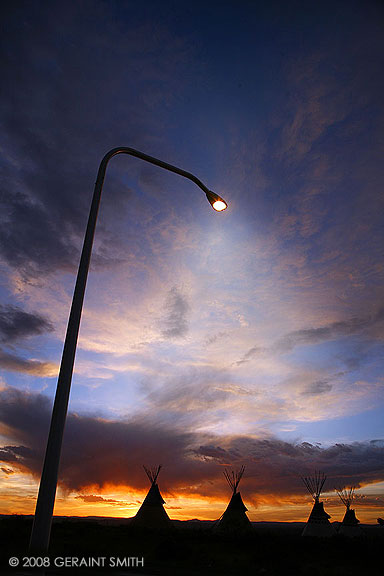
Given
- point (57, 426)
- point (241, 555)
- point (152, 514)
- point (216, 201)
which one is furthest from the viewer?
point (152, 514)

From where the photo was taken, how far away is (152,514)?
36875mm

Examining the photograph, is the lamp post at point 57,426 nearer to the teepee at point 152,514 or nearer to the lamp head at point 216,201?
the lamp head at point 216,201

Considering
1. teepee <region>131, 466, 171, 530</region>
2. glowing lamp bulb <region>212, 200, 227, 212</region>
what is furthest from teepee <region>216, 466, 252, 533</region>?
glowing lamp bulb <region>212, 200, 227, 212</region>

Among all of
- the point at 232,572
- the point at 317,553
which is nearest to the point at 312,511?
the point at 317,553

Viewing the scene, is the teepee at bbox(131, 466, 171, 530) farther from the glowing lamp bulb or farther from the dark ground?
the glowing lamp bulb

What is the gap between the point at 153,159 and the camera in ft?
25.1

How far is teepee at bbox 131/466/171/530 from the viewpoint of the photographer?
35.5m

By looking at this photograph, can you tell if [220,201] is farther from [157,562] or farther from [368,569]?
[368,569]

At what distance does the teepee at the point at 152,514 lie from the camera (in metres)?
35.5

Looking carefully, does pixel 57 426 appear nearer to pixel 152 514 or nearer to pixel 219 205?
pixel 219 205

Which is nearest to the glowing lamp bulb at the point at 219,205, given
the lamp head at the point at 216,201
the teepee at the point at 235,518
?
the lamp head at the point at 216,201

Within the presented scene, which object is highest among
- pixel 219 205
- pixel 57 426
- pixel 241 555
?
pixel 219 205

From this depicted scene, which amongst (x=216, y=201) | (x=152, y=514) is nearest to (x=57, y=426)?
(x=216, y=201)

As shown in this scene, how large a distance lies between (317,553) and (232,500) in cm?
2030
